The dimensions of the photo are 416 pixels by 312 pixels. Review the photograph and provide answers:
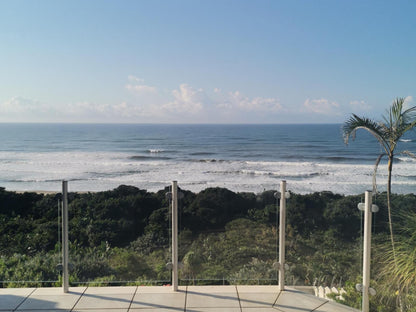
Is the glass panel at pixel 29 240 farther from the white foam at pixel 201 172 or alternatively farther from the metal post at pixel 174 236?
the white foam at pixel 201 172

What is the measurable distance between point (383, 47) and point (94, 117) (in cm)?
2488

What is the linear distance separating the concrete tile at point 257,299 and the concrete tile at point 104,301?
32.1 inches

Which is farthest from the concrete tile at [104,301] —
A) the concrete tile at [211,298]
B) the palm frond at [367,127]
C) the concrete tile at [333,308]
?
the palm frond at [367,127]

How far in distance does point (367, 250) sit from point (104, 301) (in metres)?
1.91

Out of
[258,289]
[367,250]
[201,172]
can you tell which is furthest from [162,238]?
[201,172]

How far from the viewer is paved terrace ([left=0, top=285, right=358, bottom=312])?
2660mm

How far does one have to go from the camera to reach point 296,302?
2781 mm

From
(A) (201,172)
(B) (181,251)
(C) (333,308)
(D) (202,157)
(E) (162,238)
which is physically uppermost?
(E) (162,238)

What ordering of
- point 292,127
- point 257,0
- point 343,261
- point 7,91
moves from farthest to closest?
point 292,127 < point 7,91 < point 257,0 < point 343,261

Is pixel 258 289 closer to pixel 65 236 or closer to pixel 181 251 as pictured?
pixel 181 251

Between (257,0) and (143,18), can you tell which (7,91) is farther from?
(257,0)

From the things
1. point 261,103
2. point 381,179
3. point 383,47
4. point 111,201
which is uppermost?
point 383,47

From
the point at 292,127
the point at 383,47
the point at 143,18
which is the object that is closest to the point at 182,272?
the point at 143,18

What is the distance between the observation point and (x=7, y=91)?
3644 cm
